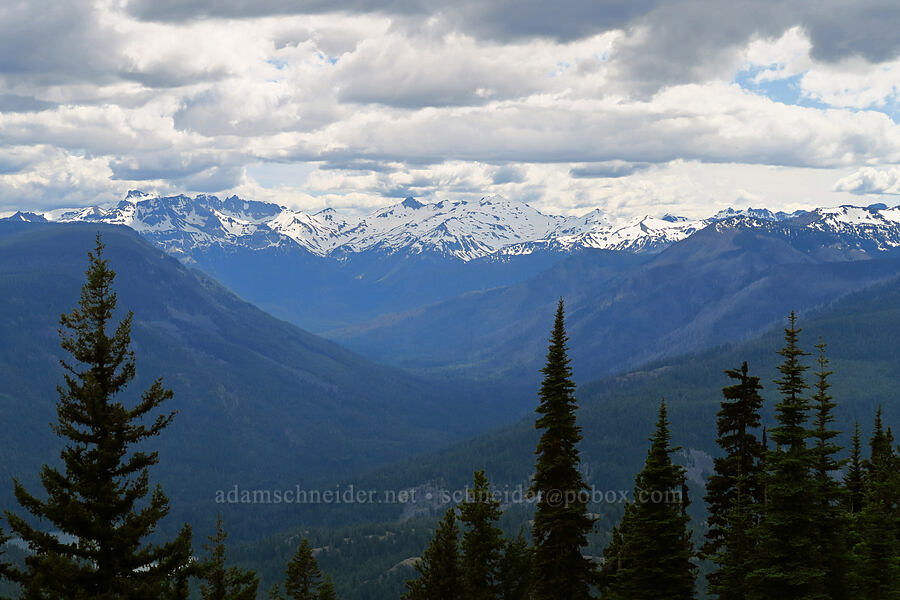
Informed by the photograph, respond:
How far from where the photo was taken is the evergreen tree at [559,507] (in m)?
38.7

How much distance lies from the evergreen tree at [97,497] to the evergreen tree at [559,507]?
17.1 metres

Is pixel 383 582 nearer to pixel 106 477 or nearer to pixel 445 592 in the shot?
pixel 445 592

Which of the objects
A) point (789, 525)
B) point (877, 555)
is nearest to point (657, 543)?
point (789, 525)

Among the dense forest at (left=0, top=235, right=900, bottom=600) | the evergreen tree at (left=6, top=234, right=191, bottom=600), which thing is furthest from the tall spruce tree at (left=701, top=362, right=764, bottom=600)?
the evergreen tree at (left=6, top=234, right=191, bottom=600)

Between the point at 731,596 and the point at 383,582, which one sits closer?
the point at 731,596

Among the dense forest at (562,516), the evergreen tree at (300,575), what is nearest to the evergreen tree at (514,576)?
the dense forest at (562,516)

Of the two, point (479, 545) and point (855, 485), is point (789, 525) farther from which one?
point (855, 485)

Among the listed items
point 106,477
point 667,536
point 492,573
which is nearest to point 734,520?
point 667,536

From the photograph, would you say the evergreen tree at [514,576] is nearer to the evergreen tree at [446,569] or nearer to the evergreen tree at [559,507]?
the evergreen tree at [446,569]

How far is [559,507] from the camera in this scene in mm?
38750

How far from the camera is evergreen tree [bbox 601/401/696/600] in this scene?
116 ft

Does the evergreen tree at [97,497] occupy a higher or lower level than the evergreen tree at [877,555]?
higher

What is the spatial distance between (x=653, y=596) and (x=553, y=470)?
698cm

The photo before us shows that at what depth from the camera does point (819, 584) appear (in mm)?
31422
